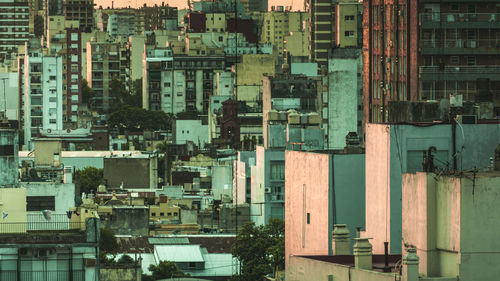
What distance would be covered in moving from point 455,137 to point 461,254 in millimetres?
6770

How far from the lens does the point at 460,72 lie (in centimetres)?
5544

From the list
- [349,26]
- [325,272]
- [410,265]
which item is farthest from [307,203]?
[349,26]

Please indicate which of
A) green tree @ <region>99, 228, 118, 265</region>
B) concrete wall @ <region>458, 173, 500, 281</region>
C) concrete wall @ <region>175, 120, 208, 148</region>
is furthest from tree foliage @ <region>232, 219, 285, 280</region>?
concrete wall @ <region>175, 120, 208, 148</region>

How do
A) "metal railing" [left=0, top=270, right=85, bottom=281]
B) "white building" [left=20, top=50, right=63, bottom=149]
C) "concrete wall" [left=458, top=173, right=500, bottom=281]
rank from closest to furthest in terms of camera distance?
"concrete wall" [left=458, top=173, right=500, bottom=281], "metal railing" [left=0, top=270, right=85, bottom=281], "white building" [left=20, top=50, right=63, bottom=149]

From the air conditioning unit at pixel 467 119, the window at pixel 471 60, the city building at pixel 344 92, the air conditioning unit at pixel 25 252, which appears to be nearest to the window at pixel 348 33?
the city building at pixel 344 92

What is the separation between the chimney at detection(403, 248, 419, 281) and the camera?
24969 mm

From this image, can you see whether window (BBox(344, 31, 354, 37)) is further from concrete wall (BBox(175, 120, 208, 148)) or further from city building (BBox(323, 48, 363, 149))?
concrete wall (BBox(175, 120, 208, 148))

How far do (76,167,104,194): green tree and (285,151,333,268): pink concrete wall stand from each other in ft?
271

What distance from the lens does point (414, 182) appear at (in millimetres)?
26547

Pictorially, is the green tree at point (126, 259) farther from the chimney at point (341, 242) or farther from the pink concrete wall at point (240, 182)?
the chimney at point (341, 242)

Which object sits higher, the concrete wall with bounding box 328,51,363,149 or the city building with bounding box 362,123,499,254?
the concrete wall with bounding box 328,51,363,149

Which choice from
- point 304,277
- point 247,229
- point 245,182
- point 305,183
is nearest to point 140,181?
point 245,182

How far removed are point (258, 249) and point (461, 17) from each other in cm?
925

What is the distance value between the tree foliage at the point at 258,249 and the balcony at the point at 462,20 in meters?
7.72
